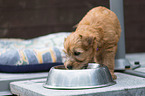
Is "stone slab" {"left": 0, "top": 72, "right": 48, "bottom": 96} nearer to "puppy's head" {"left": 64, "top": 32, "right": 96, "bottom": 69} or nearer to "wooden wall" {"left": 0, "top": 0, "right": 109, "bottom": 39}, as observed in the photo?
"puppy's head" {"left": 64, "top": 32, "right": 96, "bottom": 69}

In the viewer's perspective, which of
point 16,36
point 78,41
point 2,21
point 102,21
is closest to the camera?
point 78,41

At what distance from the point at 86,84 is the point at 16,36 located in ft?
10.3

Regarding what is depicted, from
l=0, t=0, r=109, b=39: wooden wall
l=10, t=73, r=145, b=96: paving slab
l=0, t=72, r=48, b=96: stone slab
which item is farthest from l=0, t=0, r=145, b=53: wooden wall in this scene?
l=10, t=73, r=145, b=96: paving slab

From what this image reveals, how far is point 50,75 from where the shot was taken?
6.66 feet

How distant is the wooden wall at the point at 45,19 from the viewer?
461 cm

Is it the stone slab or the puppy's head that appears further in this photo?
the stone slab

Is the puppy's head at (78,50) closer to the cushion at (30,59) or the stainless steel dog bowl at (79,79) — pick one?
the stainless steel dog bowl at (79,79)

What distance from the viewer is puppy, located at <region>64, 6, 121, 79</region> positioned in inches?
79.1

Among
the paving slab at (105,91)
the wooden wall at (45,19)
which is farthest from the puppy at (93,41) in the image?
the wooden wall at (45,19)

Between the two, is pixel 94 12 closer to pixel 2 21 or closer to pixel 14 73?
pixel 14 73

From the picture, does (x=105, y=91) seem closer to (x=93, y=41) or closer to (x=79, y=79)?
(x=79, y=79)

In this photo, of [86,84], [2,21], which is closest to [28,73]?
[86,84]

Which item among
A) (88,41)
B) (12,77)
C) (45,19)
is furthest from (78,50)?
(45,19)

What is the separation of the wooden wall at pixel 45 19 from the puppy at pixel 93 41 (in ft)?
6.91
